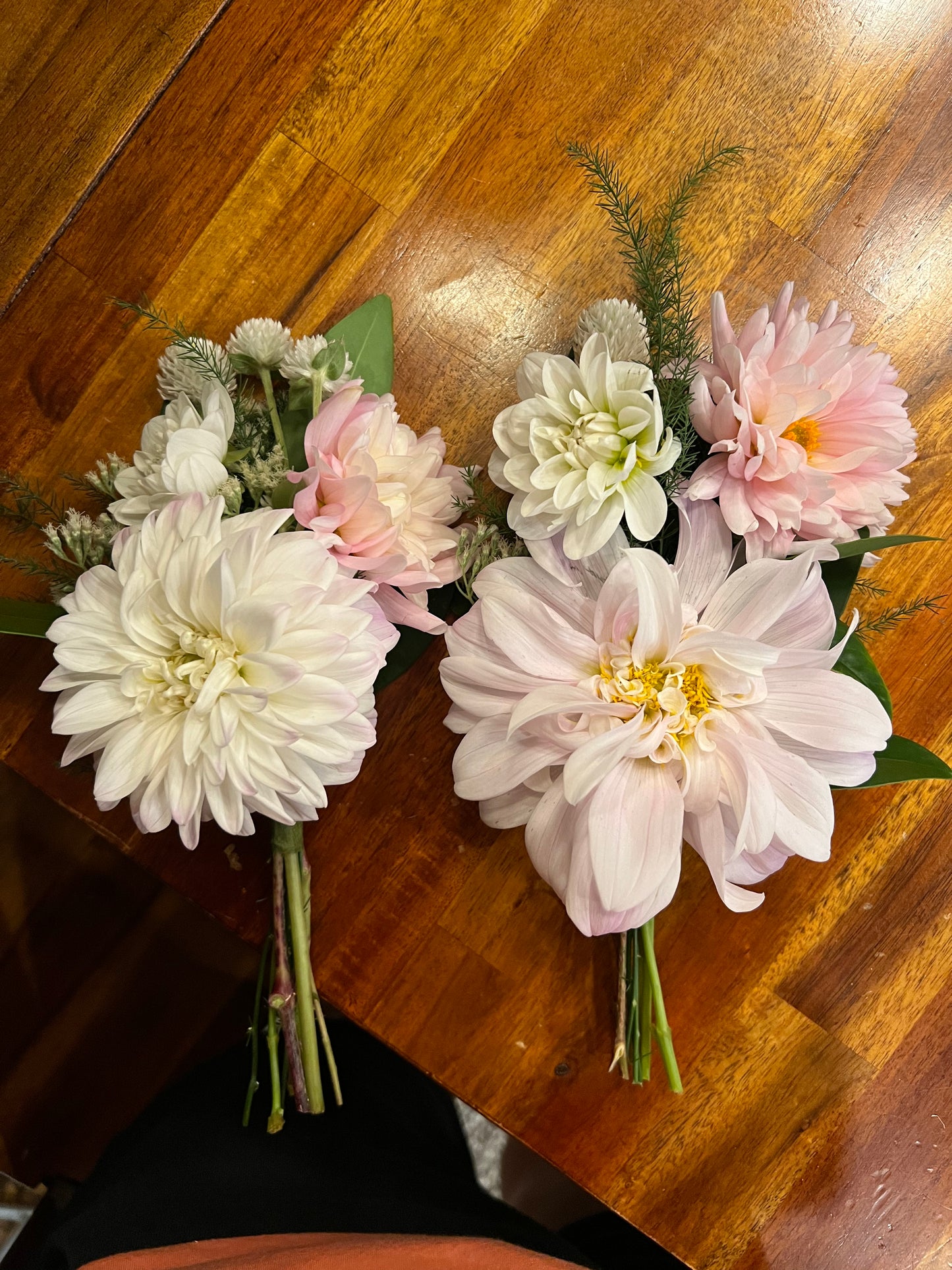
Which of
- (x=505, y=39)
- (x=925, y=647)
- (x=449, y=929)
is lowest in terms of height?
(x=449, y=929)

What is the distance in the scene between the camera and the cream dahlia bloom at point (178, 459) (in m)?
0.45

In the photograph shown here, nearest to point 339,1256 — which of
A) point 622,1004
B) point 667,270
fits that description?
point 622,1004

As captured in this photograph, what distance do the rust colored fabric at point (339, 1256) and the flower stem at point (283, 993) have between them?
9 centimetres

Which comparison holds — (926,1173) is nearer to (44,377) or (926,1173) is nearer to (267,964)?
(267,964)

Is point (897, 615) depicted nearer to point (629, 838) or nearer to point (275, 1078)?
point (629, 838)

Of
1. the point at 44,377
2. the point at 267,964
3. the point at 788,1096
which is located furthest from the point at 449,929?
the point at 44,377

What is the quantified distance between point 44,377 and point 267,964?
0.48 m

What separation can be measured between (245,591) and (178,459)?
0.10 m

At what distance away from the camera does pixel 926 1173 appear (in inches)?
25.5

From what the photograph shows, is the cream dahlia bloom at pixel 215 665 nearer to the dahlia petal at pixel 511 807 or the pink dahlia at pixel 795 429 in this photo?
the dahlia petal at pixel 511 807

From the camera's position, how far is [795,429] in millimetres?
492

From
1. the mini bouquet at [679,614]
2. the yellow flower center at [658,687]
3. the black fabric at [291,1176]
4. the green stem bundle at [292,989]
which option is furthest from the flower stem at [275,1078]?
the yellow flower center at [658,687]

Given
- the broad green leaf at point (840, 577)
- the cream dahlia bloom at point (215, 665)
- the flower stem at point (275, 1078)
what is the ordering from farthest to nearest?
the flower stem at point (275, 1078)
the broad green leaf at point (840, 577)
the cream dahlia bloom at point (215, 665)

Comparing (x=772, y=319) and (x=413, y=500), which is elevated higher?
(x=772, y=319)
